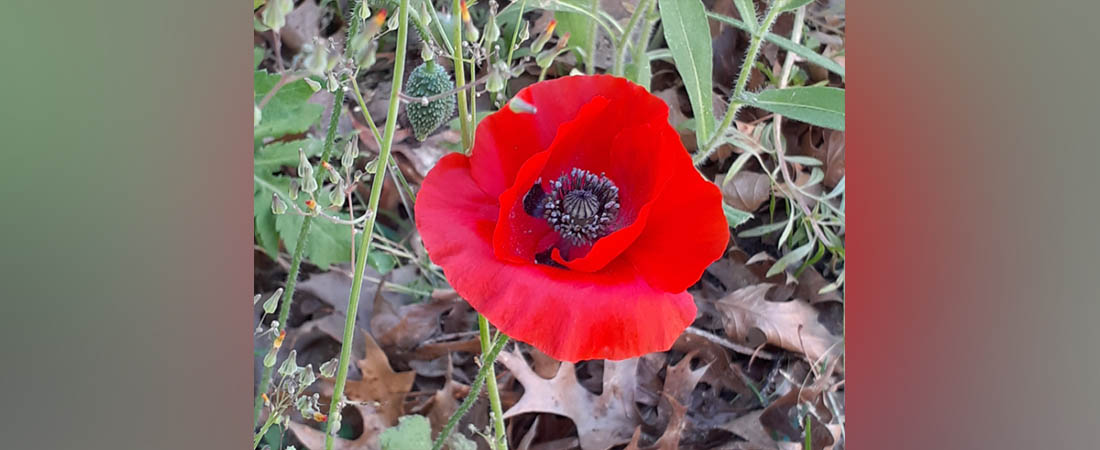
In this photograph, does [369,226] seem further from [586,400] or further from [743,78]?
[743,78]

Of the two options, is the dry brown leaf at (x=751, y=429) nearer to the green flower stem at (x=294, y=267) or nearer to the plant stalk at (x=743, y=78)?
the plant stalk at (x=743, y=78)

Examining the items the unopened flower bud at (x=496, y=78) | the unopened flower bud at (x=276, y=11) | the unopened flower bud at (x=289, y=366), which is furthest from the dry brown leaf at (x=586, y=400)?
the unopened flower bud at (x=276, y=11)

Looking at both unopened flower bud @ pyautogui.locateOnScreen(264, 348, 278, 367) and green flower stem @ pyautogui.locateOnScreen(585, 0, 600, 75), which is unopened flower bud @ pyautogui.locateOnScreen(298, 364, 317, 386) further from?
green flower stem @ pyautogui.locateOnScreen(585, 0, 600, 75)

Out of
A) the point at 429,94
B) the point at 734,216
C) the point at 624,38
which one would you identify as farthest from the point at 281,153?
the point at 734,216
